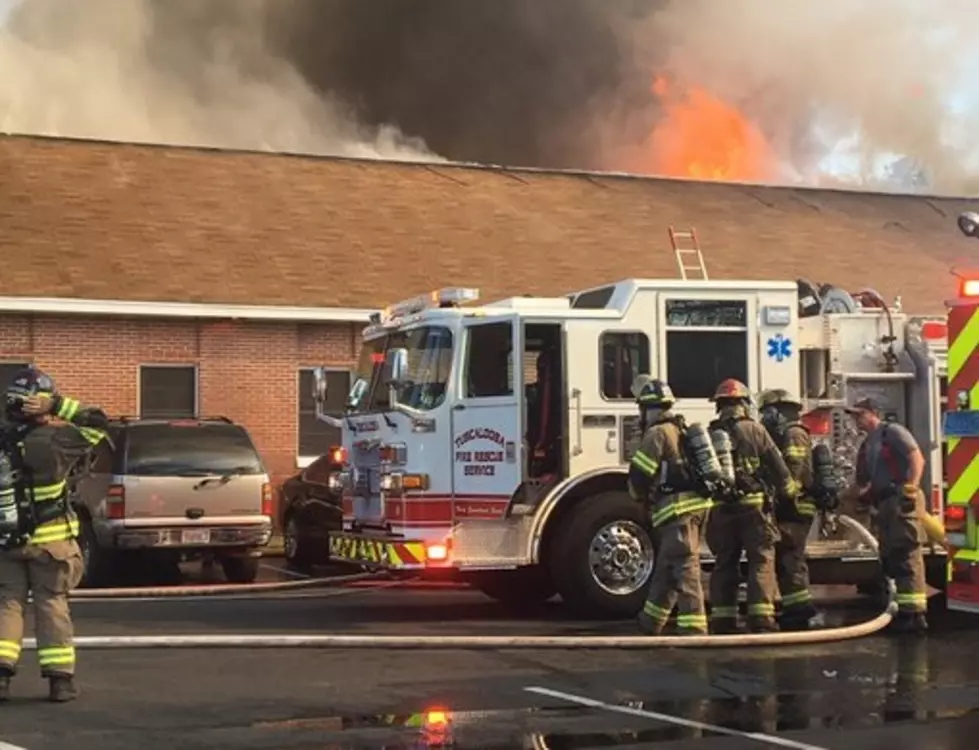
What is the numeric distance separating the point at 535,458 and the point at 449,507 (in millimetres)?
694

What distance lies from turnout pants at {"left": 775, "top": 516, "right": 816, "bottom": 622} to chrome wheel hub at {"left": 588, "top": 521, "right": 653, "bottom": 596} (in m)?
0.98

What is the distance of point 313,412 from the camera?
19.2 metres

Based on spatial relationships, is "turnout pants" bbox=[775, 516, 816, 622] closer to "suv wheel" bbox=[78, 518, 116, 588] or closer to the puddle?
the puddle

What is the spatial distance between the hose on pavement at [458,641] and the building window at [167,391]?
926cm

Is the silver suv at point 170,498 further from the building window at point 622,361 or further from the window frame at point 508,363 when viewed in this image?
the building window at point 622,361

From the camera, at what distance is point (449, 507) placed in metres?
10.6

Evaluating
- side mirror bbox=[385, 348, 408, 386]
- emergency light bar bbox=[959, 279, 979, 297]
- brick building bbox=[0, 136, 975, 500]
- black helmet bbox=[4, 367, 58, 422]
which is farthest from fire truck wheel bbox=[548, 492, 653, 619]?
brick building bbox=[0, 136, 975, 500]

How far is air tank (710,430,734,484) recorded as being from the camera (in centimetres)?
976

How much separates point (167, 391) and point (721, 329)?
9233mm

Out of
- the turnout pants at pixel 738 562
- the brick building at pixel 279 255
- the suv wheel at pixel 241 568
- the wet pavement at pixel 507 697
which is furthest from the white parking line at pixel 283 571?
the turnout pants at pixel 738 562

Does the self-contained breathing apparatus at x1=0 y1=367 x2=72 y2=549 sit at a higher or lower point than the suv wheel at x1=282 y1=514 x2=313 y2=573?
higher

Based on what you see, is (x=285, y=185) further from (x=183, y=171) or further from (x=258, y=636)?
(x=258, y=636)

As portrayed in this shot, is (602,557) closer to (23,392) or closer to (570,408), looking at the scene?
(570,408)

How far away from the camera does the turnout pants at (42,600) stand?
294 inches
